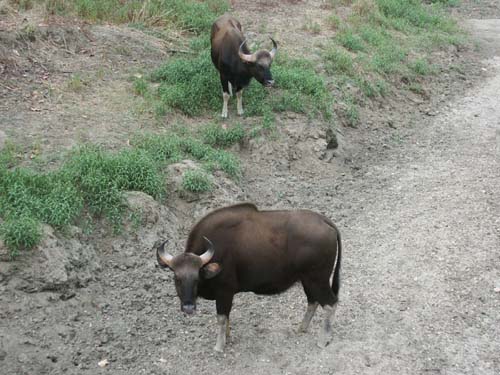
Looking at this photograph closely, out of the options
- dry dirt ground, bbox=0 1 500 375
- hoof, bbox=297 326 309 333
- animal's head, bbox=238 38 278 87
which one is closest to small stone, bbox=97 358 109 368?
dry dirt ground, bbox=0 1 500 375

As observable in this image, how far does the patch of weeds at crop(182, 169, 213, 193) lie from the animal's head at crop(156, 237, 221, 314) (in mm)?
2532

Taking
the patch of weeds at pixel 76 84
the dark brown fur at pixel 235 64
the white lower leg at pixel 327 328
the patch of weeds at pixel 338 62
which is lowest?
the white lower leg at pixel 327 328

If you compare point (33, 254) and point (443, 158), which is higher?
point (33, 254)

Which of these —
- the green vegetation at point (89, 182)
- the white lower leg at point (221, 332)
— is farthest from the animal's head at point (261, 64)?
the white lower leg at point (221, 332)

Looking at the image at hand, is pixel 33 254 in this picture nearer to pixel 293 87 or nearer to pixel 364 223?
pixel 364 223

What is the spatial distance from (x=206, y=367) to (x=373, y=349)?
1.65 meters

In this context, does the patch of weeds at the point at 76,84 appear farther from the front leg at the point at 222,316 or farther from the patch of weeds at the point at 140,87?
the front leg at the point at 222,316

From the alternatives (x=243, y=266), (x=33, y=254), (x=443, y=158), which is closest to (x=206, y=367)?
(x=243, y=266)

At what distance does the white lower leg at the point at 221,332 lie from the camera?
21.7 feet

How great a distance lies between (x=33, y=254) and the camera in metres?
6.93

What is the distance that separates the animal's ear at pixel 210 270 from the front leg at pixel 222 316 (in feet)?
1.33

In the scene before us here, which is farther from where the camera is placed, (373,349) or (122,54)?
(122,54)

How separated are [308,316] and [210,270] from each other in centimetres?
136

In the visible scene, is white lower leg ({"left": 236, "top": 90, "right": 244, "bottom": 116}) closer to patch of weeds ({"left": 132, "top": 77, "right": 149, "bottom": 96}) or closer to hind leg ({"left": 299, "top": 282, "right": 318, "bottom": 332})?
patch of weeds ({"left": 132, "top": 77, "right": 149, "bottom": 96})
